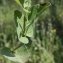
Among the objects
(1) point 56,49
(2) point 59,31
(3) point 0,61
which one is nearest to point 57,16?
(2) point 59,31

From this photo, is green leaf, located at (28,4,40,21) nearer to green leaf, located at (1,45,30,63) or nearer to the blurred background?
green leaf, located at (1,45,30,63)

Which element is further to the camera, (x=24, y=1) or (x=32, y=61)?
(x=32, y=61)

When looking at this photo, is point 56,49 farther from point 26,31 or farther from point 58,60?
point 26,31

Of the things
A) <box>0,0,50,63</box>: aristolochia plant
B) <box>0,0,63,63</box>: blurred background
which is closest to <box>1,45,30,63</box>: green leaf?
<box>0,0,50,63</box>: aristolochia plant

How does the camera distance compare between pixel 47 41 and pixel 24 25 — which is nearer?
pixel 24 25

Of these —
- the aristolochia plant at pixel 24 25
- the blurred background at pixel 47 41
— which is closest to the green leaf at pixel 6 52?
the aristolochia plant at pixel 24 25

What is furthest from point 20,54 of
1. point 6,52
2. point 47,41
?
point 47,41

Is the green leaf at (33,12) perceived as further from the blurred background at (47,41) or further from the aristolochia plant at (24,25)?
the blurred background at (47,41)

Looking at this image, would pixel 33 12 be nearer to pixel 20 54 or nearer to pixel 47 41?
pixel 20 54
